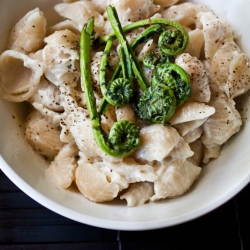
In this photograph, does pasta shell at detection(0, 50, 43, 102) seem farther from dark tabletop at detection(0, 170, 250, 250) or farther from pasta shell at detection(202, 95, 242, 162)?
pasta shell at detection(202, 95, 242, 162)

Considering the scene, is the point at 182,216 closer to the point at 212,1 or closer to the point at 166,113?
the point at 166,113

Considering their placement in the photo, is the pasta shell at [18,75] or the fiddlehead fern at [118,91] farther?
the pasta shell at [18,75]

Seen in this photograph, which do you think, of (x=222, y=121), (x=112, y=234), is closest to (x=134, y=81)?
(x=222, y=121)

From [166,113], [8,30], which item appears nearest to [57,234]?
[166,113]

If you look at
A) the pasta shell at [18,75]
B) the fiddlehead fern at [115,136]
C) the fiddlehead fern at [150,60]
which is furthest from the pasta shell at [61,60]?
the fiddlehead fern at [150,60]

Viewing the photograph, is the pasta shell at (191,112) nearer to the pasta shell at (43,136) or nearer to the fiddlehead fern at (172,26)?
the fiddlehead fern at (172,26)

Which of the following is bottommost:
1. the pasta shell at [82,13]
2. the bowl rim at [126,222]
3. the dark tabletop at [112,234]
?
the dark tabletop at [112,234]
